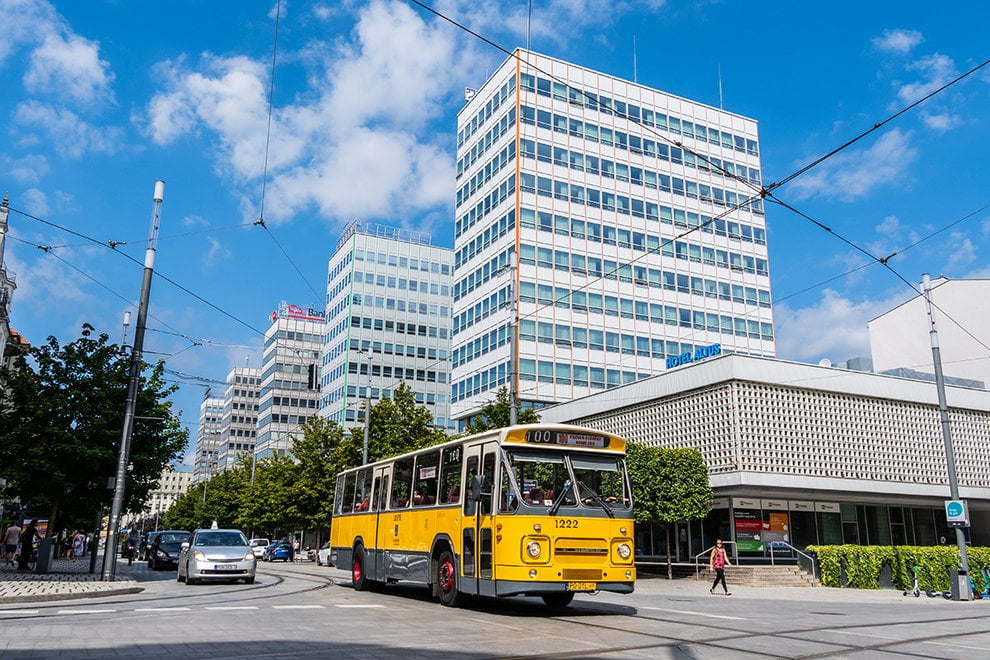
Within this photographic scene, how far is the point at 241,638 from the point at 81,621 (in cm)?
354

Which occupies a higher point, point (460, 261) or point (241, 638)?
point (460, 261)

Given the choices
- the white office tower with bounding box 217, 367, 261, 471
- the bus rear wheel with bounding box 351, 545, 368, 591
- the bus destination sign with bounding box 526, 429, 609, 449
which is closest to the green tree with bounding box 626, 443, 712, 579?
the bus rear wheel with bounding box 351, 545, 368, 591

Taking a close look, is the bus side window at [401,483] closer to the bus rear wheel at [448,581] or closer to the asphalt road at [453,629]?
the asphalt road at [453,629]

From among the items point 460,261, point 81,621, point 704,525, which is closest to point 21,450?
point 81,621

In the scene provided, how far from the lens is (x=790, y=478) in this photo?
117 ft

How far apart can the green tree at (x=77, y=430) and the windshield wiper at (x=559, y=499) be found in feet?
51.3

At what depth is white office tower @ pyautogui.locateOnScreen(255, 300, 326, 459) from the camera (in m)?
112

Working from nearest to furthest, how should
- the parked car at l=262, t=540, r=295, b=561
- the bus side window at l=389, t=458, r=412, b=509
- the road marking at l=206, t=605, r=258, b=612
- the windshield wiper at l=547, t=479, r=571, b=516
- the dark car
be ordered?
the windshield wiper at l=547, t=479, r=571, b=516, the road marking at l=206, t=605, r=258, b=612, the bus side window at l=389, t=458, r=412, b=509, the dark car, the parked car at l=262, t=540, r=295, b=561

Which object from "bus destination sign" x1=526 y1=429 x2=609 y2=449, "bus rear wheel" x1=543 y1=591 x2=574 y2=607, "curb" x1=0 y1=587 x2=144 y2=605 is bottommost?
"curb" x1=0 y1=587 x2=144 y2=605

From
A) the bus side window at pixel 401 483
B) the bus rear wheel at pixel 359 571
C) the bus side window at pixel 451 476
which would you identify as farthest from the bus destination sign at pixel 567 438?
the bus rear wheel at pixel 359 571

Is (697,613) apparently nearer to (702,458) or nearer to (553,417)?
(702,458)

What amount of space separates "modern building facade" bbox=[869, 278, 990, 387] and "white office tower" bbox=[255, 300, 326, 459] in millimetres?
70214

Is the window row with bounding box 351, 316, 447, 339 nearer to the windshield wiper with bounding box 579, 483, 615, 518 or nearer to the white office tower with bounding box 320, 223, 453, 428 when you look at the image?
the white office tower with bounding box 320, 223, 453, 428

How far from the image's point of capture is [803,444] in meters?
36.7
